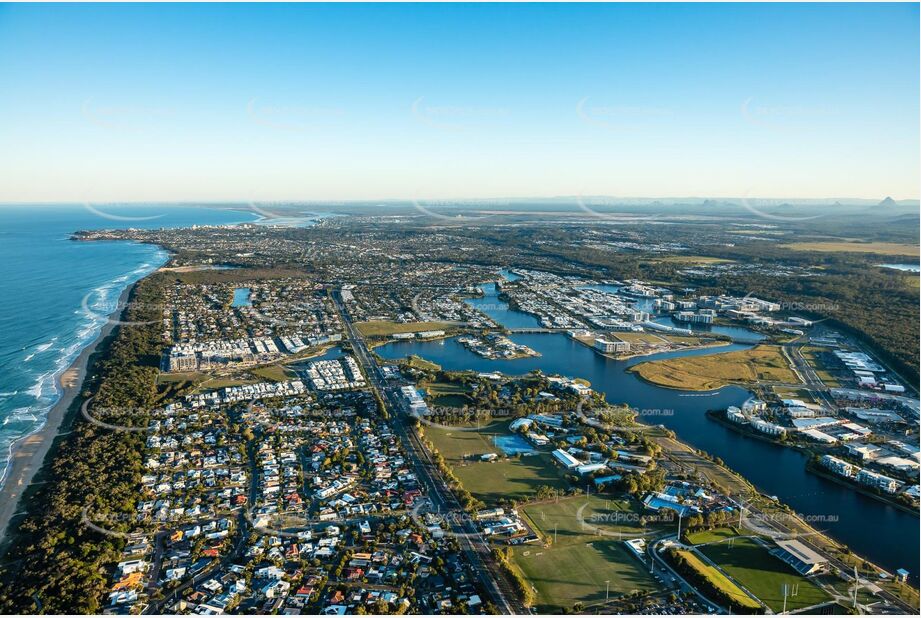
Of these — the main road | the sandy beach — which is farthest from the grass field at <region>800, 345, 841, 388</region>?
the sandy beach

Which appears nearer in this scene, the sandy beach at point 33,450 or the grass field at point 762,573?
the grass field at point 762,573

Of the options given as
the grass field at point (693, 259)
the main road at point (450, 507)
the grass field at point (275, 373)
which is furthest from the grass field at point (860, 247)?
the grass field at point (275, 373)

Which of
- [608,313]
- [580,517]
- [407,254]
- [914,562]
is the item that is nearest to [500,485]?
[580,517]

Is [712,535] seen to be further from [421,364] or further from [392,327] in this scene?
[392,327]

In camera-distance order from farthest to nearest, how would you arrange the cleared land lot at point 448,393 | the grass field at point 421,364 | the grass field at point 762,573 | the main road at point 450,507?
the grass field at point 421,364 → the cleared land lot at point 448,393 → the main road at point 450,507 → the grass field at point 762,573

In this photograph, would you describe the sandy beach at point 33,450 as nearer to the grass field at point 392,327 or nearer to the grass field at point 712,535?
the grass field at point 392,327

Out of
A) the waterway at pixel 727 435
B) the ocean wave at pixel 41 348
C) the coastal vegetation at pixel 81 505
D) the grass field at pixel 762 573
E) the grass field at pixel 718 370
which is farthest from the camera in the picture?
the ocean wave at pixel 41 348

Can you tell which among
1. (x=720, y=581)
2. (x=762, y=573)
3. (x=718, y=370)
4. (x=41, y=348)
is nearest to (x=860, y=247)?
(x=718, y=370)
